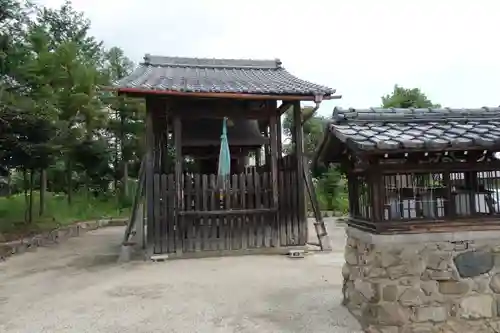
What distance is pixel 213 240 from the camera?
841cm

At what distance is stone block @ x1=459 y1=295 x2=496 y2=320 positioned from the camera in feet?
12.6

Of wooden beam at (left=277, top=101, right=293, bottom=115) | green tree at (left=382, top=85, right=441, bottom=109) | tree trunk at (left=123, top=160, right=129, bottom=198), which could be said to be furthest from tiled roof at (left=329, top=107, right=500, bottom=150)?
tree trunk at (left=123, top=160, right=129, bottom=198)

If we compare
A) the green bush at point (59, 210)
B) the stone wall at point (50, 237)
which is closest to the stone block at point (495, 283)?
the stone wall at point (50, 237)

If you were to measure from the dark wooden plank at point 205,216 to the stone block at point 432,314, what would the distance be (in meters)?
4.98

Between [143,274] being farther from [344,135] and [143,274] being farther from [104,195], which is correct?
[104,195]

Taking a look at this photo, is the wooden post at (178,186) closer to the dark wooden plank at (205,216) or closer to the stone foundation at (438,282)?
the dark wooden plank at (205,216)

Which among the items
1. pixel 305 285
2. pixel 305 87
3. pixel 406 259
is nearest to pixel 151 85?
pixel 305 87

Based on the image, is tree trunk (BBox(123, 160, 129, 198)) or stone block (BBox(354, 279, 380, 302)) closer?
stone block (BBox(354, 279, 380, 302))

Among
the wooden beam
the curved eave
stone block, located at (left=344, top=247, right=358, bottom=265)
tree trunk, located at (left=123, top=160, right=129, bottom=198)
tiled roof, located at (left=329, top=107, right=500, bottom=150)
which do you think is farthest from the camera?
tree trunk, located at (left=123, top=160, right=129, bottom=198)

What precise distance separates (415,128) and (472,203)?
0.86 metres

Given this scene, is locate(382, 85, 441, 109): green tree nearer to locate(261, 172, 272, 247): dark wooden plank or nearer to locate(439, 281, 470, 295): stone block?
locate(261, 172, 272, 247): dark wooden plank

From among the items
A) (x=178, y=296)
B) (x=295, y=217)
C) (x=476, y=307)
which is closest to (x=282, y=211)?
(x=295, y=217)

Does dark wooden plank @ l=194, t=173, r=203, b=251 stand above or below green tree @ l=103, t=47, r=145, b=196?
below

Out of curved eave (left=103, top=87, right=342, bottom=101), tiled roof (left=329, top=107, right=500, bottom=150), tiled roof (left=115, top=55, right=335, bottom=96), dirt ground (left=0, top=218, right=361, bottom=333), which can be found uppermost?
tiled roof (left=115, top=55, right=335, bottom=96)
